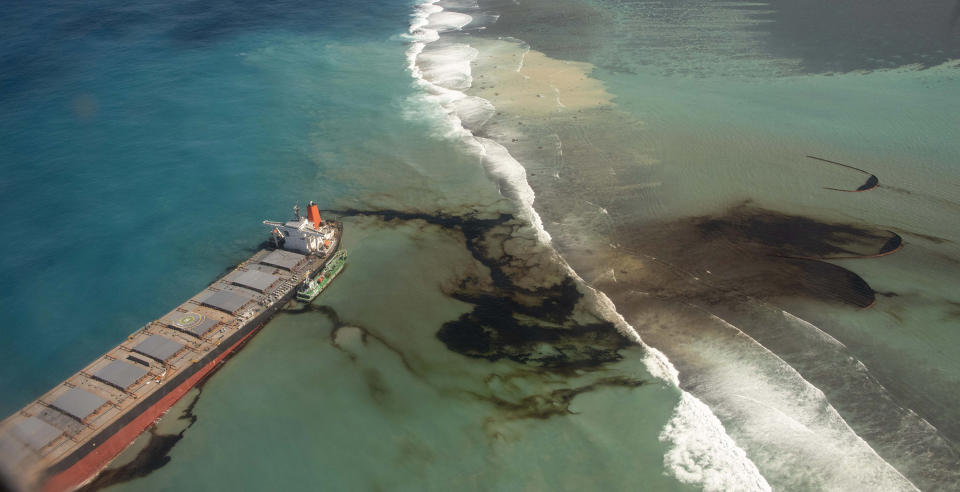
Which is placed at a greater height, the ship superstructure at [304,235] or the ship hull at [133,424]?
the ship superstructure at [304,235]

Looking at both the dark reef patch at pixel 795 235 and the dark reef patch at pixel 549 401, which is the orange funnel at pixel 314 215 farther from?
the dark reef patch at pixel 795 235

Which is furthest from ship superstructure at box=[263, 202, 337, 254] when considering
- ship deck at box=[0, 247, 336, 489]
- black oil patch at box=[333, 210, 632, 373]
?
black oil patch at box=[333, 210, 632, 373]

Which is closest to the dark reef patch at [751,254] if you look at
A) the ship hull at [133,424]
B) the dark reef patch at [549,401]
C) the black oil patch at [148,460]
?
the dark reef patch at [549,401]

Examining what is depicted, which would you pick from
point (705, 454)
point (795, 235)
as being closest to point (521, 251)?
point (705, 454)

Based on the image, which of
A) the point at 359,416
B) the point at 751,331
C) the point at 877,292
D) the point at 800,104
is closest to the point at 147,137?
the point at 359,416

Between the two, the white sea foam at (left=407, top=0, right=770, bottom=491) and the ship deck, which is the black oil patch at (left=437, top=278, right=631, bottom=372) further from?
the ship deck

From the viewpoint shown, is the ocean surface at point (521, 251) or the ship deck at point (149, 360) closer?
the ship deck at point (149, 360)

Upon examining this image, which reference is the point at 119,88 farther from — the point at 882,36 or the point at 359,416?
the point at 882,36
